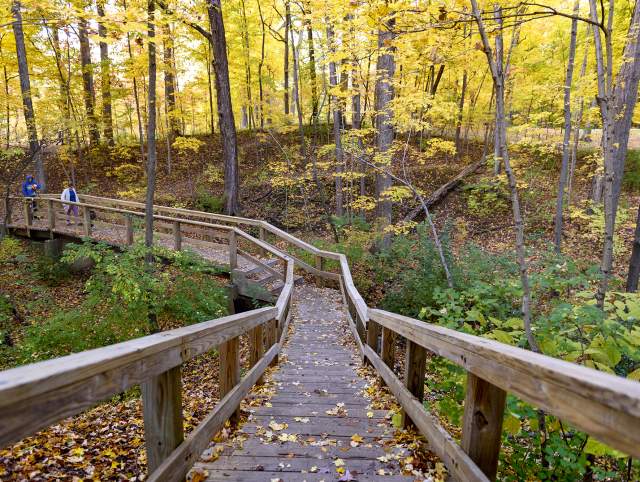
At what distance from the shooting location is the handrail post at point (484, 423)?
1795 mm

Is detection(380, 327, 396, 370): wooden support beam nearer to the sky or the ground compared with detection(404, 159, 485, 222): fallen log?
nearer to the ground

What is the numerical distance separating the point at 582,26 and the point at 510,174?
19.4 m

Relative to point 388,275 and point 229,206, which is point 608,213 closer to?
point 388,275

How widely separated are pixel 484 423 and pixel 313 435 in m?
1.62

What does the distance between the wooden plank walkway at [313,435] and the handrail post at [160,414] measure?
61 centimetres

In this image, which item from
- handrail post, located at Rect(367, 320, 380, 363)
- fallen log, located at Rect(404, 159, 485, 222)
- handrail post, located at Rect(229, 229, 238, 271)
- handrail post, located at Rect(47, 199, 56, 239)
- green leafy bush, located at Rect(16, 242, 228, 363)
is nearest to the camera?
handrail post, located at Rect(367, 320, 380, 363)

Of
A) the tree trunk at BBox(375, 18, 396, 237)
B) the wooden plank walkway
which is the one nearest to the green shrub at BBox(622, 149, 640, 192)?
the tree trunk at BBox(375, 18, 396, 237)

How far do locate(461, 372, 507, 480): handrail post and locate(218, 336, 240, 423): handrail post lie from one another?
170 centimetres

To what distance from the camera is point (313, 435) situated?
3051mm

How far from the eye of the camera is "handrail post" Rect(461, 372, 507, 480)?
179 cm

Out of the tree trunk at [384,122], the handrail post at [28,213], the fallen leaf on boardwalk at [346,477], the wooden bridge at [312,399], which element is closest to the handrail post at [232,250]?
the tree trunk at [384,122]

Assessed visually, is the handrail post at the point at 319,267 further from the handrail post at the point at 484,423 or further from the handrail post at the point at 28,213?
the handrail post at the point at 28,213

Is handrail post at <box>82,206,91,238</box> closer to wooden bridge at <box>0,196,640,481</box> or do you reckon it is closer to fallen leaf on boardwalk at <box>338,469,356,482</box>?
wooden bridge at <box>0,196,640,481</box>

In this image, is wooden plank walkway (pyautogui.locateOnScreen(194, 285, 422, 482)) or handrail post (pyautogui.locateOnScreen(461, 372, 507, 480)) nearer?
handrail post (pyautogui.locateOnScreen(461, 372, 507, 480))
